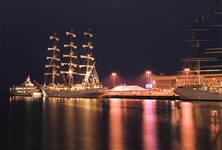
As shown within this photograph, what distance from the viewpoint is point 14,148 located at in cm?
2072

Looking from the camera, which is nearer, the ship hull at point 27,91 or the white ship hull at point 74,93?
the white ship hull at point 74,93

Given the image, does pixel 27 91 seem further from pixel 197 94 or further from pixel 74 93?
pixel 197 94

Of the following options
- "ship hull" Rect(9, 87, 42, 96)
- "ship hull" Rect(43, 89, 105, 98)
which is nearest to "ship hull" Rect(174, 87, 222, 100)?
"ship hull" Rect(43, 89, 105, 98)

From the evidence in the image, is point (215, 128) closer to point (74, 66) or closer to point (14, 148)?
point (14, 148)

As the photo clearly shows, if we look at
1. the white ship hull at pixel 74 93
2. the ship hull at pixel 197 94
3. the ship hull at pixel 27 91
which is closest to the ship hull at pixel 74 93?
the white ship hull at pixel 74 93

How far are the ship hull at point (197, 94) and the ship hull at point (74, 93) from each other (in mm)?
33023

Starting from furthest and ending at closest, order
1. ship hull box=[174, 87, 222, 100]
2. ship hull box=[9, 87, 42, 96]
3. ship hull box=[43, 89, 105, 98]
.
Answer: ship hull box=[9, 87, 42, 96], ship hull box=[43, 89, 105, 98], ship hull box=[174, 87, 222, 100]

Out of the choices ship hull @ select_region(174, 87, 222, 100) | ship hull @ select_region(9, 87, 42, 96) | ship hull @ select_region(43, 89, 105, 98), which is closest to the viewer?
ship hull @ select_region(174, 87, 222, 100)

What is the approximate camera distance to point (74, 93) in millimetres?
135125

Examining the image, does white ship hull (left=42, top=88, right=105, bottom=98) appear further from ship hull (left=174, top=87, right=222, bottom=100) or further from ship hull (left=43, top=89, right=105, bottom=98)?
ship hull (left=174, top=87, right=222, bottom=100)

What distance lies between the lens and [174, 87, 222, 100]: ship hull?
9438 cm

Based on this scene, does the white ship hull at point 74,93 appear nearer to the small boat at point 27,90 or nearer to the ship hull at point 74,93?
the ship hull at point 74,93

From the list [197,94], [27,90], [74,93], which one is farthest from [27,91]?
[197,94]

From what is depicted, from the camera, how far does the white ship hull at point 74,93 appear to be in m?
127
